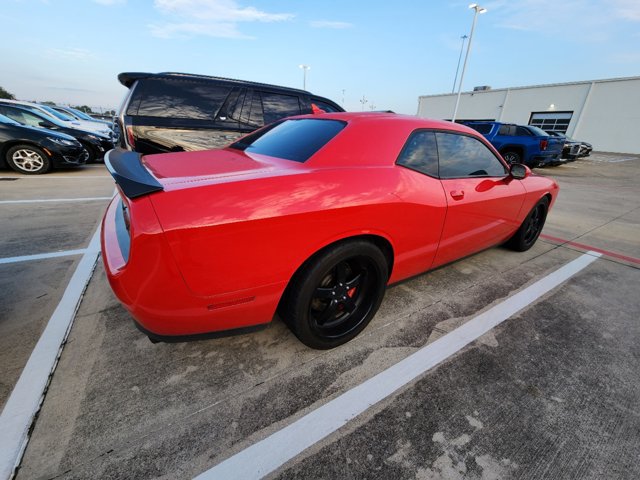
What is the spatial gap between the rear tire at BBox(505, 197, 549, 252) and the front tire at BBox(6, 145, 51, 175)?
9.06 metres

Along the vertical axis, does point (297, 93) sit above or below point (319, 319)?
above

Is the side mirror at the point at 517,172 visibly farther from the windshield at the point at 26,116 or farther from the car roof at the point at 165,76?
the windshield at the point at 26,116

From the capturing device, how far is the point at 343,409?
157cm

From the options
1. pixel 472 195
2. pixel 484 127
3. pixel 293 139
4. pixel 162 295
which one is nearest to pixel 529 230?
pixel 472 195

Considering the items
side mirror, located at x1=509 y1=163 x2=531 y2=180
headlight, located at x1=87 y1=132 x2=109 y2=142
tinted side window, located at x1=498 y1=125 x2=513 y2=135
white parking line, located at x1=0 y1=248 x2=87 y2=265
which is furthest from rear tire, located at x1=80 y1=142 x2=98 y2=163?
tinted side window, located at x1=498 y1=125 x2=513 y2=135

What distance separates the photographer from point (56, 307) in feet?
7.41

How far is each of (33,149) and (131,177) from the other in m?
7.46

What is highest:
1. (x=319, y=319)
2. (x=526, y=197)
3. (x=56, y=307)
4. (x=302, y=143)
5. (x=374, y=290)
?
(x=302, y=143)

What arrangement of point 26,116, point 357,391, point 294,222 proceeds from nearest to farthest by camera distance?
point 294,222 < point 357,391 < point 26,116

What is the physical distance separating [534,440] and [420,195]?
4.79 ft

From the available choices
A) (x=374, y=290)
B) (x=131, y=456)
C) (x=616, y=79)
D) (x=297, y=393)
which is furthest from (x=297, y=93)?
(x=616, y=79)

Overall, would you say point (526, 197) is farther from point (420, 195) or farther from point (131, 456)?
point (131, 456)

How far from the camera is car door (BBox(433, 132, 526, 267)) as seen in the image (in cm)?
237

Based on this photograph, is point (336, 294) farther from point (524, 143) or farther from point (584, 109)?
point (584, 109)
